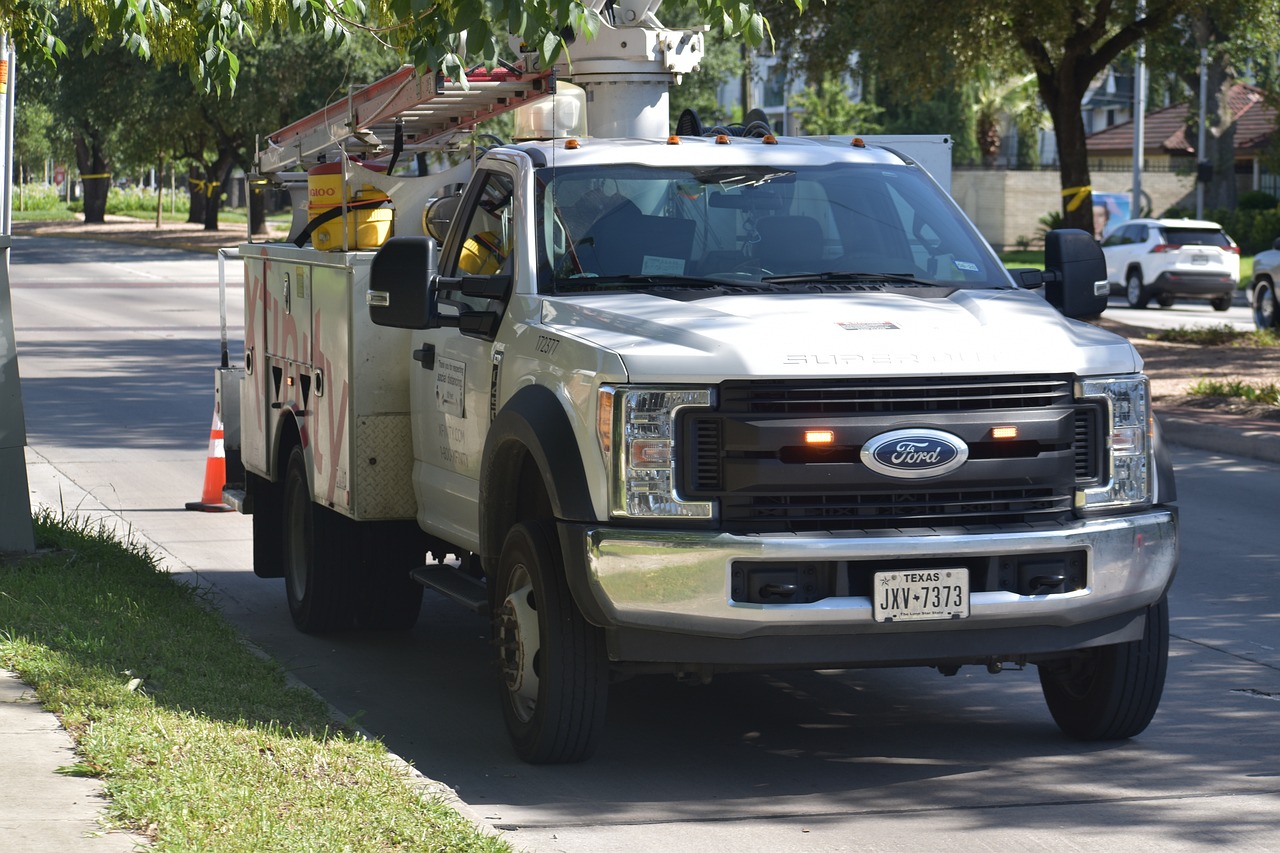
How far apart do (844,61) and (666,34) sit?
17.8 m

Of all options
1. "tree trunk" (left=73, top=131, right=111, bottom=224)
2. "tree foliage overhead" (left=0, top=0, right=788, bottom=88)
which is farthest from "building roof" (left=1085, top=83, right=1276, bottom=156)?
"tree foliage overhead" (left=0, top=0, right=788, bottom=88)

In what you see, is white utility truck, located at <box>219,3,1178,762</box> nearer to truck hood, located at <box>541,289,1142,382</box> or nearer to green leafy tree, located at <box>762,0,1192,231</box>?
truck hood, located at <box>541,289,1142,382</box>

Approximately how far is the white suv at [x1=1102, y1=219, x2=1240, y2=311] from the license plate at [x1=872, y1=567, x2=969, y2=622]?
28.7 m

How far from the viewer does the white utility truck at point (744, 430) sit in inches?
229

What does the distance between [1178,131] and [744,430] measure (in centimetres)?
6789

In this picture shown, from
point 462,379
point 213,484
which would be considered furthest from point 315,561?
point 213,484

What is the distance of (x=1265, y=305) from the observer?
86.1ft

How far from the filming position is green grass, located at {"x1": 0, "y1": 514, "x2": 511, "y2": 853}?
520cm

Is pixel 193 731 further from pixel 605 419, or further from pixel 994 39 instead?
pixel 994 39

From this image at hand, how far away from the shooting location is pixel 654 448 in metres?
5.85

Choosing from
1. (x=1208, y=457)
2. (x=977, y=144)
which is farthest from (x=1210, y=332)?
(x=977, y=144)

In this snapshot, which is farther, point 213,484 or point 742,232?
point 213,484

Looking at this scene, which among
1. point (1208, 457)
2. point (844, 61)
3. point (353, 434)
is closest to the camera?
point (353, 434)

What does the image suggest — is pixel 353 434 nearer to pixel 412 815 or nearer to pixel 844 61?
pixel 412 815
